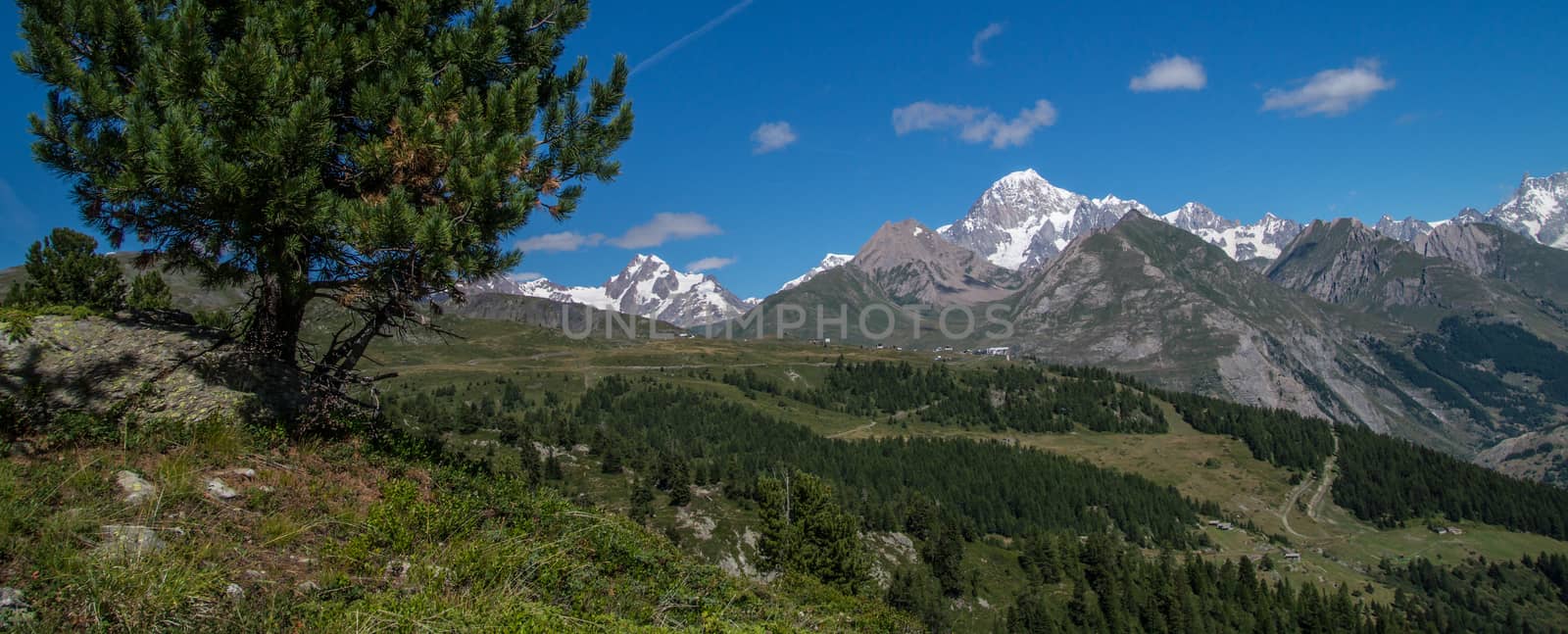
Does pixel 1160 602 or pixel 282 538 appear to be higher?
pixel 282 538

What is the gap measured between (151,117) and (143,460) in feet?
18.0

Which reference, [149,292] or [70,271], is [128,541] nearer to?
[149,292]

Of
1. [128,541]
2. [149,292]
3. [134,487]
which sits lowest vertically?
[128,541]

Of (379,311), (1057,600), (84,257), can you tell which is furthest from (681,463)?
(379,311)

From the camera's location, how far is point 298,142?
11.7 metres

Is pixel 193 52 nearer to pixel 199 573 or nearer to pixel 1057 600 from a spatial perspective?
pixel 199 573

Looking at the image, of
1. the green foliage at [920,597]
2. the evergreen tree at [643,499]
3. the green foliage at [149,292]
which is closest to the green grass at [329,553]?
the green foliage at [149,292]

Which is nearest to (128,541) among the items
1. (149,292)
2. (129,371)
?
(129,371)

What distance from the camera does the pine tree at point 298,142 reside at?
38.1ft

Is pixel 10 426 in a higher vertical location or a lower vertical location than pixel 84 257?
lower

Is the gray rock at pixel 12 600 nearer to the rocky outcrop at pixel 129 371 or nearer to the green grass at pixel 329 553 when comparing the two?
the green grass at pixel 329 553

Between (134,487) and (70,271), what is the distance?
40593mm

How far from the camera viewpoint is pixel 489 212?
1289cm

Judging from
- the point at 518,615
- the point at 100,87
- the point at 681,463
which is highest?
the point at 100,87
